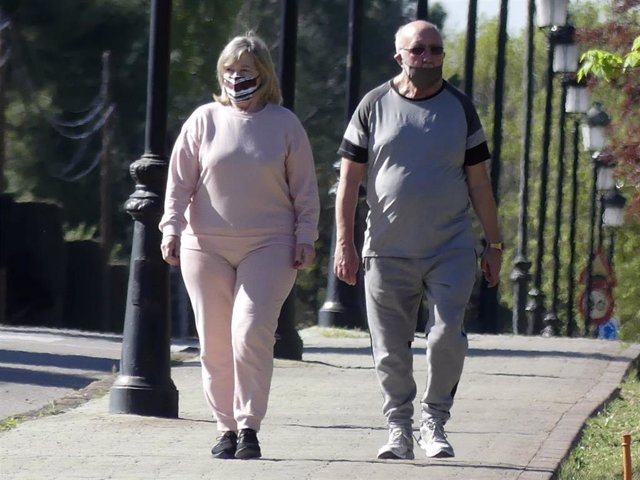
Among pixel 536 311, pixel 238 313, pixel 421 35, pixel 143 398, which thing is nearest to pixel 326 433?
pixel 143 398

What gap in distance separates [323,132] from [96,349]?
117 ft

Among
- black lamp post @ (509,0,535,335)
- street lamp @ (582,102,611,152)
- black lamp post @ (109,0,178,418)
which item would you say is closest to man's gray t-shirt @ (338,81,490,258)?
black lamp post @ (109,0,178,418)

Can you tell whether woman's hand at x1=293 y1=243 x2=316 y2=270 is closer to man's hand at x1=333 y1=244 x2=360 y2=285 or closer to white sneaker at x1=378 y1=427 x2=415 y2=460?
man's hand at x1=333 y1=244 x2=360 y2=285

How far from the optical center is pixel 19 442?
28.5 ft

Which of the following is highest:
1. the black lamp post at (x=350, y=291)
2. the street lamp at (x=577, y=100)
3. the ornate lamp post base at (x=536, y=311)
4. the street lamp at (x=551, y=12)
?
the street lamp at (x=551, y=12)

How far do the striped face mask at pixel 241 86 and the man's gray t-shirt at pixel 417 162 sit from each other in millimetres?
478

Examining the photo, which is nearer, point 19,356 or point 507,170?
point 19,356

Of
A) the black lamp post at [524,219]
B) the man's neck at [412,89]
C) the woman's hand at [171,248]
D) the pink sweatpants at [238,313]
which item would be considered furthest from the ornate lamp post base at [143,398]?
the black lamp post at [524,219]

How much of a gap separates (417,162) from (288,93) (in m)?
6.60

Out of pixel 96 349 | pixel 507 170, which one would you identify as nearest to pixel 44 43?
pixel 96 349

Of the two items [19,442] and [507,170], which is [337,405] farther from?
[507,170]

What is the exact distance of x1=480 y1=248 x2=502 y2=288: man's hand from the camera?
7.97 m

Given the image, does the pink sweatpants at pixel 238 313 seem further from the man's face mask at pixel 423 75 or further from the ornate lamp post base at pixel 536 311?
the ornate lamp post base at pixel 536 311

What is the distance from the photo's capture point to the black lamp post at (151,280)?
9.78 metres
